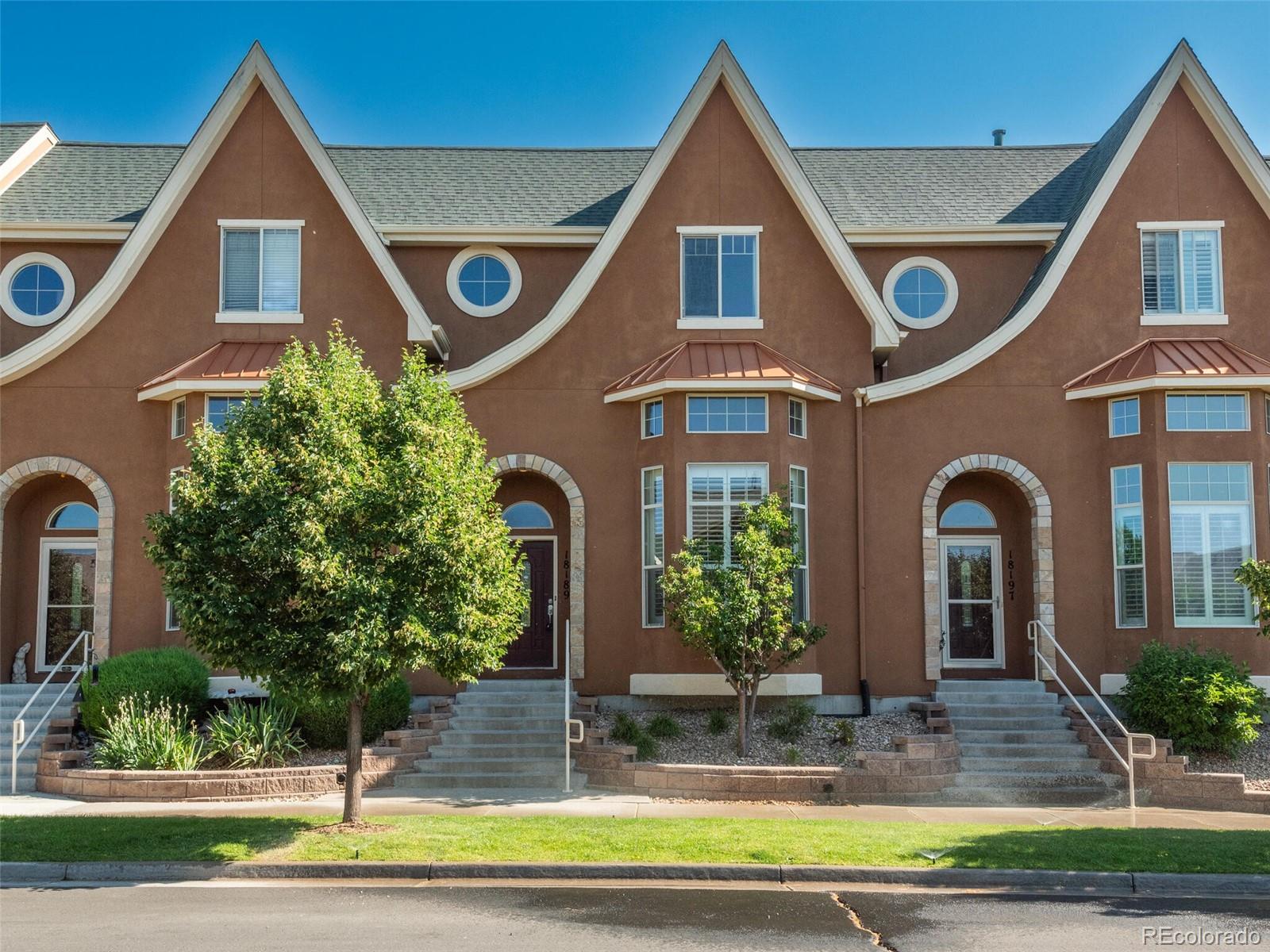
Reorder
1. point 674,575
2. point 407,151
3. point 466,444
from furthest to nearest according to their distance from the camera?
point 407,151 < point 674,575 < point 466,444

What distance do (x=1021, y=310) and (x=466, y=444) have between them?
31.2 feet

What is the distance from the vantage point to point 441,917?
9.46 meters

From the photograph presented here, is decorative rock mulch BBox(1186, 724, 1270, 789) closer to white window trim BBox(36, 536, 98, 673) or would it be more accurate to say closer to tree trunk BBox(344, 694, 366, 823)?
tree trunk BBox(344, 694, 366, 823)

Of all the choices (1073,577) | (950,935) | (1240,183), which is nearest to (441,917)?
(950,935)

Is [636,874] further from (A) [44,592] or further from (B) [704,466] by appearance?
(A) [44,592]

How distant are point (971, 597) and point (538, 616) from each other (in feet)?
21.9

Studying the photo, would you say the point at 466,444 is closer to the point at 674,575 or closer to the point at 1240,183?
the point at 674,575

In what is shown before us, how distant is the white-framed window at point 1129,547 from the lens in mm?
17922

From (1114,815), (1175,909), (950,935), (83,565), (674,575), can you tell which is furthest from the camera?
(83,565)

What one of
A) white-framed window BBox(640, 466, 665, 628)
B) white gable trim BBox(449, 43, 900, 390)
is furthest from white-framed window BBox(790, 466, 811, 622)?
white gable trim BBox(449, 43, 900, 390)

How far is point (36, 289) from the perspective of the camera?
20.7 meters

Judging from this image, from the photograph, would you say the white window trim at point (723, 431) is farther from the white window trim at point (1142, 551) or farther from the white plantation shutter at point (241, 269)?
the white plantation shutter at point (241, 269)

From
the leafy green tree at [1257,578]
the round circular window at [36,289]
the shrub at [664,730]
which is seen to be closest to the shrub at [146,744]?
the shrub at [664,730]

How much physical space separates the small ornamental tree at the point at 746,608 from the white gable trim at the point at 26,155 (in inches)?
535
